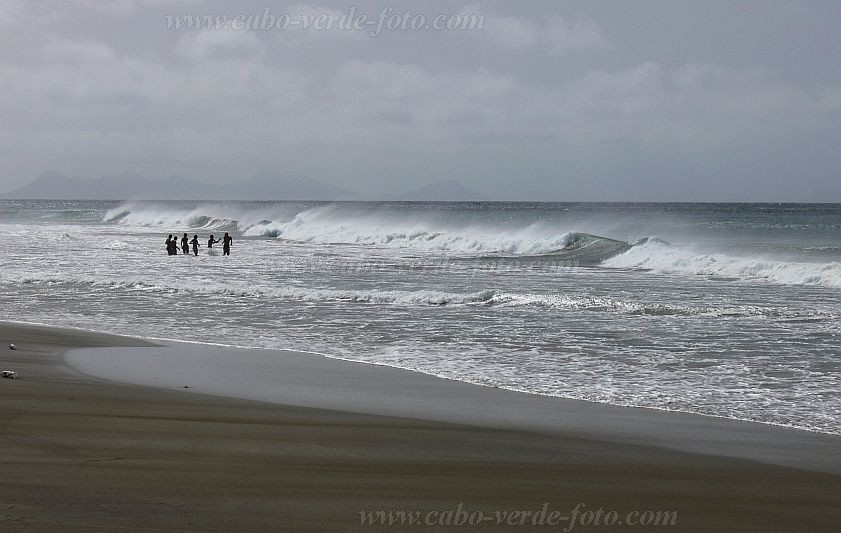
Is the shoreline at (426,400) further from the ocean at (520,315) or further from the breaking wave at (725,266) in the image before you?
the breaking wave at (725,266)

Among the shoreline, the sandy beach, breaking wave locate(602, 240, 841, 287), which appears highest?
breaking wave locate(602, 240, 841, 287)

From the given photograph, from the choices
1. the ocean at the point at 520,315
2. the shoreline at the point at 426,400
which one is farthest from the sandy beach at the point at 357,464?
the ocean at the point at 520,315

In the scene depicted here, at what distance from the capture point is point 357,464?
568 cm

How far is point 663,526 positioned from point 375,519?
150 cm

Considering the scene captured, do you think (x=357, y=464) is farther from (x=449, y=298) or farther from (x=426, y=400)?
(x=449, y=298)

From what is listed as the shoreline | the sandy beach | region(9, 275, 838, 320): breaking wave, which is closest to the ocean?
region(9, 275, 838, 320): breaking wave

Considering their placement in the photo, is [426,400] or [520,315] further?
[520,315]

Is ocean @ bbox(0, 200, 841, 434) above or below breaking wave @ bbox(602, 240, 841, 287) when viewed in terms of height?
below

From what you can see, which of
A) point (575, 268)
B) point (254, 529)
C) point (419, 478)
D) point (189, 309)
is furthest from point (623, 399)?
point (575, 268)

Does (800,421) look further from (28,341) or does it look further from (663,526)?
(28,341)

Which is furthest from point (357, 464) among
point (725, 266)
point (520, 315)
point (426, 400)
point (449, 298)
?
point (725, 266)

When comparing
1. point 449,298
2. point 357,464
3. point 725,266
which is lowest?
point 357,464

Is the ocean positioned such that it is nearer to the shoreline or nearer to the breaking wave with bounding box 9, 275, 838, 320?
the breaking wave with bounding box 9, 275, 838, 320

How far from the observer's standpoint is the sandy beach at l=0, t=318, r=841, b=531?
15.0ft
